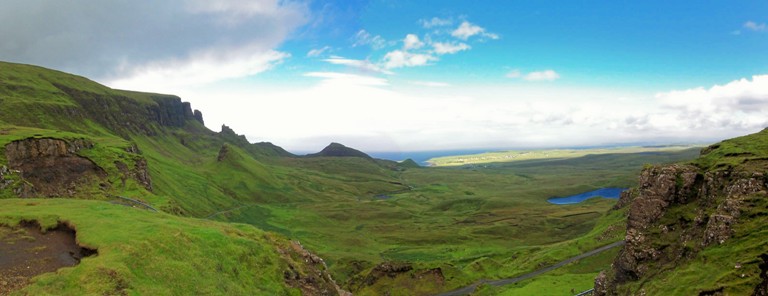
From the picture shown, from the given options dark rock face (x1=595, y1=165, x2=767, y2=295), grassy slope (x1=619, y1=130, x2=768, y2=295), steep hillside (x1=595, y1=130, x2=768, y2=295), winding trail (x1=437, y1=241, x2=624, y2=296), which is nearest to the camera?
grassy slope (x1=619, y1=130, x2=768, y2=295)

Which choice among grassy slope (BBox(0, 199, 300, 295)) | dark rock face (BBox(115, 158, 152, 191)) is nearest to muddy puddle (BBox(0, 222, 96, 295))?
grassy slope (BBox(0, 199, 300, 295))

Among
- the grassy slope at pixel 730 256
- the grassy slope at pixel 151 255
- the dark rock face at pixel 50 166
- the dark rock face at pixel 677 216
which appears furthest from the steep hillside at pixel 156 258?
the dark rock face at pixel 50 166

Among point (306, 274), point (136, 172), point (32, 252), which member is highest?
point (136, 172)

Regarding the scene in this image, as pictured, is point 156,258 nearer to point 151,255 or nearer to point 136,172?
point 151,255

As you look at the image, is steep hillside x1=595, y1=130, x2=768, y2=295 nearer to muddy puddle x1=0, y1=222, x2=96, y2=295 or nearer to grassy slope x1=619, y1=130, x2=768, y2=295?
grassy slope x1=619, y1=130, x2=768, y2=295

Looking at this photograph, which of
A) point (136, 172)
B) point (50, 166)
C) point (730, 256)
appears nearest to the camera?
point (730, 256)

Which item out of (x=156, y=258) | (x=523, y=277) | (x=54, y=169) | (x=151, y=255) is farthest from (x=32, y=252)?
(x=523, y=277)

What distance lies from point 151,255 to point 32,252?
12.9 meters

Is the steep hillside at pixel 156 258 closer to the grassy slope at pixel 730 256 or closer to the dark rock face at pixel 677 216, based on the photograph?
the grassy slope at pixel 730 256

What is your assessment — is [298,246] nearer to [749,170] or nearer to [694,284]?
[694,284]

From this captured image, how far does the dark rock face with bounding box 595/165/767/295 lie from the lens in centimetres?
5900

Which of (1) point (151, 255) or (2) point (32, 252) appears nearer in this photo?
(2) point (32, 252)

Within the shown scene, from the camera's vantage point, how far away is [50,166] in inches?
4904

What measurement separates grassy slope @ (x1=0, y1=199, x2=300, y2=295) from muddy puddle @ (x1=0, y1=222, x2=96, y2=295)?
1.30 m
